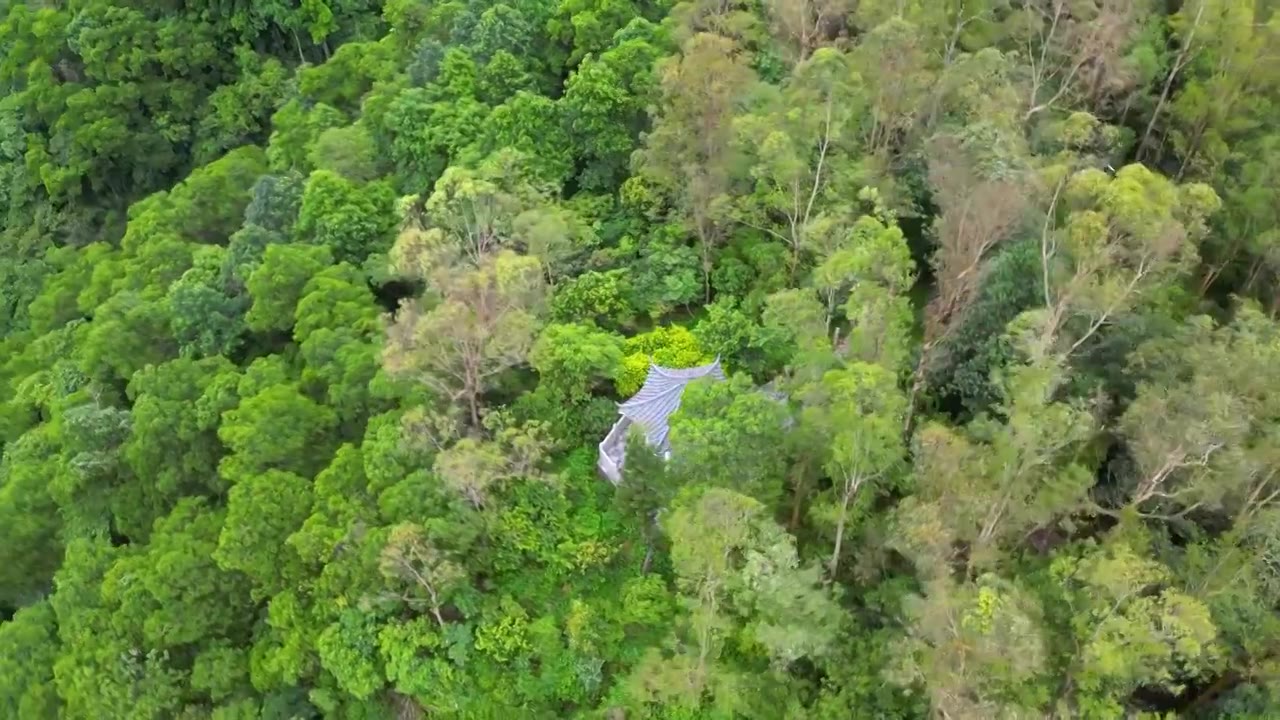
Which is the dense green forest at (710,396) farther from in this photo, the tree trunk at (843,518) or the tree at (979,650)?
the tree trunk at (843,518)

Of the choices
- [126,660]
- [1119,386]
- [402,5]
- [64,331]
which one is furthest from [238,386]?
[1119,386]

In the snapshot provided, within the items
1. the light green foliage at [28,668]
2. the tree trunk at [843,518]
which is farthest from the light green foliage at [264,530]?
the tree trunk at [843,518]

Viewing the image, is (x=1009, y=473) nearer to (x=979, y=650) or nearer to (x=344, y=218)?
(x=979, y=650)

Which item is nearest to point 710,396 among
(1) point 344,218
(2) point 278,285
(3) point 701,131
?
(3) point 701,131

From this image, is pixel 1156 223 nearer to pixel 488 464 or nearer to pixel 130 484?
pixel 488 464

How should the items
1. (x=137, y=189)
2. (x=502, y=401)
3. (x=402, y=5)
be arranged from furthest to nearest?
1. (x=137, y=189)
2. (x=402, y=5)
3. (x=502, y=401)

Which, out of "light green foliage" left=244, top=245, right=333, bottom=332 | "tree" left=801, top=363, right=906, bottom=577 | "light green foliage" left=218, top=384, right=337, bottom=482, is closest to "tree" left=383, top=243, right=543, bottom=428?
"light green foliage" left=218, top=384, right=337, bottom=482

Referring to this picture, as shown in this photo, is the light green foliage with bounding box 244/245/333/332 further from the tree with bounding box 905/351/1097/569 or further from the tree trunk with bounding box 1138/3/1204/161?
the tree trunk with bounding box 1138/3/1204/161

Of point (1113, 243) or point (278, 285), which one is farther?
point (278, 285)
